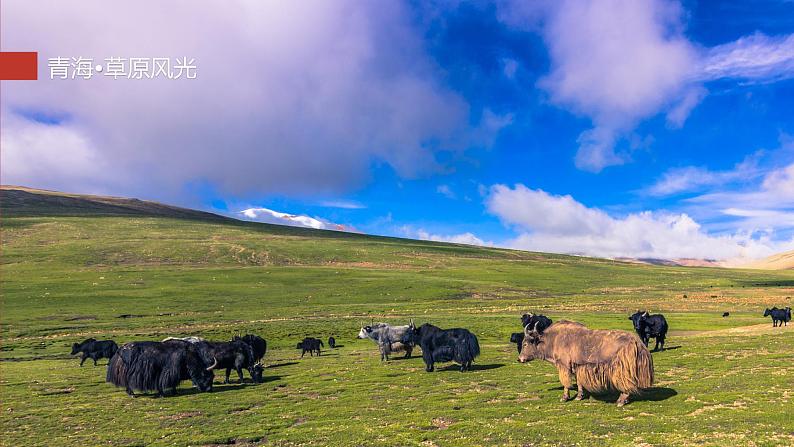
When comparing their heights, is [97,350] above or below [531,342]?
below

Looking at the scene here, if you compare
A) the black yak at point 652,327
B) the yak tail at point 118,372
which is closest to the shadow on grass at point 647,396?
the black yak at point 652,327

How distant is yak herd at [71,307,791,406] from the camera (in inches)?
517

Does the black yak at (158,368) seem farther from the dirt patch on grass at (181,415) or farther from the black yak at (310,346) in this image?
the black yak at (310,346)

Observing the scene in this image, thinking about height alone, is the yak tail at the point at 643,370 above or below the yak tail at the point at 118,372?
above

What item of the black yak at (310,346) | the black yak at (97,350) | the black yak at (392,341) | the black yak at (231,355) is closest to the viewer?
the black yak at (231,355)

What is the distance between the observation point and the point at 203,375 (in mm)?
19078

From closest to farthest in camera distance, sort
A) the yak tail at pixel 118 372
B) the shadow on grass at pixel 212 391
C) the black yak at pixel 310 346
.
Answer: the shadow on grass at pixel 212 391
the yak tail at pixel 118 372
the black yak at pixel 310 346

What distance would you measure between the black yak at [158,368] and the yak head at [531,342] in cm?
1374

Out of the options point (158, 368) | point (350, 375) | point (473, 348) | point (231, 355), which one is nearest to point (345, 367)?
point (350, 375)

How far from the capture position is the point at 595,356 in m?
13.5

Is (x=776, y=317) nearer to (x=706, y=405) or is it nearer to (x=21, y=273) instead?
(x=706, y=405)

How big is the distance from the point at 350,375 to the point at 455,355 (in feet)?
18.6

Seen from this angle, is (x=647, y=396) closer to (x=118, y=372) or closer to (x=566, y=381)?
(x=566, y=381)

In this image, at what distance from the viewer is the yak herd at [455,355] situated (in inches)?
517
